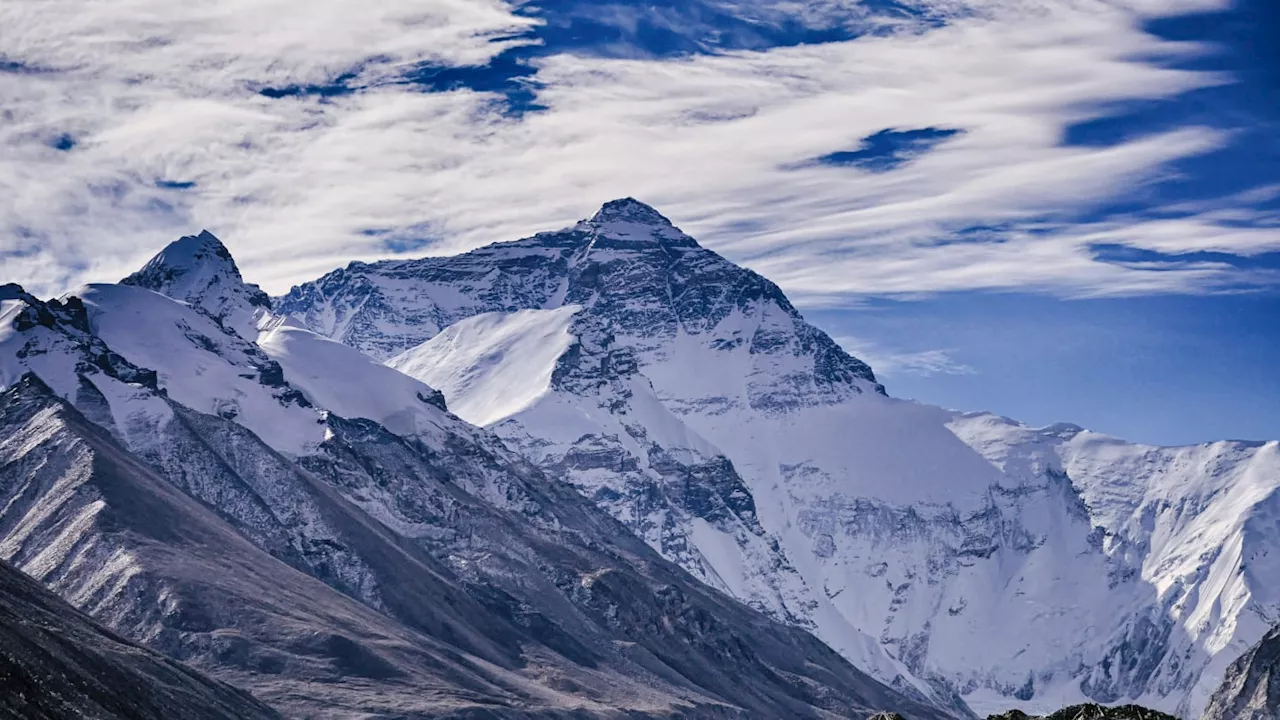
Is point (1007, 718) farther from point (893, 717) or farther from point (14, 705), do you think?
point (14, 705)

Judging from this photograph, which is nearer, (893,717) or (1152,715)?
(1152,715)

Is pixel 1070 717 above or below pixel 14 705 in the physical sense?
above

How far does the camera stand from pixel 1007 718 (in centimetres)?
12875

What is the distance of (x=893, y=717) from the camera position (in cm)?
12625

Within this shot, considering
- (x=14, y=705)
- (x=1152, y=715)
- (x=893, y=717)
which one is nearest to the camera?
(x=1152, y=715)

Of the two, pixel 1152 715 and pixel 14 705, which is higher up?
pixel 1152 715

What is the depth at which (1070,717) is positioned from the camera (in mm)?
124625

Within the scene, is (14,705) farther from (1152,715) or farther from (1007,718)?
(1152,715)

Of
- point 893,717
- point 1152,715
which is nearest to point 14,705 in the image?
point 893,717

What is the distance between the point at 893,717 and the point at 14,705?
97507 mm

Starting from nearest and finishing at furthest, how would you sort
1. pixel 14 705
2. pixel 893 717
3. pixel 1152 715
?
1. pixel 1152 715
2. pixel 893 717
3. pixel 14 705

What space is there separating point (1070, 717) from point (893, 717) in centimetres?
1068

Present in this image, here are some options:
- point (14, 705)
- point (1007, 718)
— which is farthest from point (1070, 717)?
point (14, 705)

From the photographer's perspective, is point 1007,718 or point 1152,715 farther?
point 1007,718
